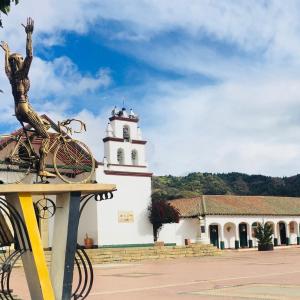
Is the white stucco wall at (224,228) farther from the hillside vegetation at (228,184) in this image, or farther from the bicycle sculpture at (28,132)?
the bicycle sculpture at (28,132)

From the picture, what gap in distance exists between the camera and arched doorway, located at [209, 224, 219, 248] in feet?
128

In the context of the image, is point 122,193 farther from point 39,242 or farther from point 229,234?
point 39,242

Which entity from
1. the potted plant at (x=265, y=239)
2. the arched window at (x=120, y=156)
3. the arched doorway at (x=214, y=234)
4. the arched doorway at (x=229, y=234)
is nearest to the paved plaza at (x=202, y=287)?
the arched window at (x=120, y=156)

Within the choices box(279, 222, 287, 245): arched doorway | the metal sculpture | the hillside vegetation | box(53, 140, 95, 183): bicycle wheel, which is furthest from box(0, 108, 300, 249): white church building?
the hillside vegetation

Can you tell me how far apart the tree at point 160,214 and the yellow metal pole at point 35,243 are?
24.3 meters

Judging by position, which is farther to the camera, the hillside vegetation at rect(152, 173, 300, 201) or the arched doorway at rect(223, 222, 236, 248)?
the hillside vegetation at rect(152, 173, 300, 201)

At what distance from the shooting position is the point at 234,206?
135 ft

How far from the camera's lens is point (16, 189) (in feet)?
20.6

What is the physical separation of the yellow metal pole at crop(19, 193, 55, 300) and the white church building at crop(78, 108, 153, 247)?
22297 millimetres

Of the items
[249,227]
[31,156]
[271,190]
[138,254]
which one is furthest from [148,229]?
[271,190]

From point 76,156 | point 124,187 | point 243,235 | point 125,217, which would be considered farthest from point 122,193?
point 76,156

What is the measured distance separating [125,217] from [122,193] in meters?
1.35

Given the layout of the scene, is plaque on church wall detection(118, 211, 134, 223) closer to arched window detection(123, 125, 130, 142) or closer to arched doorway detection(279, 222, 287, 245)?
arched window detection(123, 125, 130, 142)

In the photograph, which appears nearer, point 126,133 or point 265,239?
point 126,133
